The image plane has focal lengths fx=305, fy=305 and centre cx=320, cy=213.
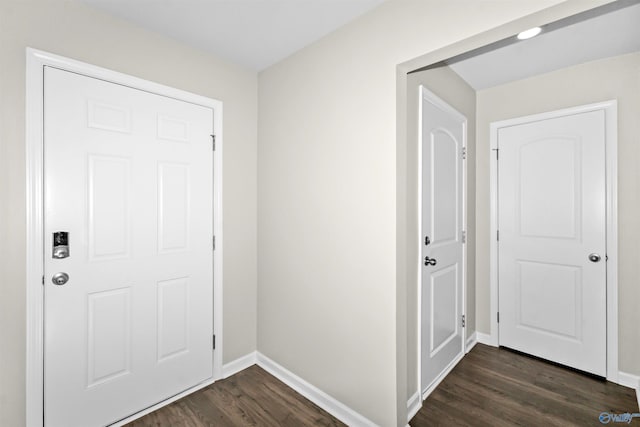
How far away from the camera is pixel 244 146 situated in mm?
2539

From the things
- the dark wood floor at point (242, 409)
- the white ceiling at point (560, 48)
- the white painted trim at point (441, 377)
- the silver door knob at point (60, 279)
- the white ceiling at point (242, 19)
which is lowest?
the dark wood floor at point (242, 409)

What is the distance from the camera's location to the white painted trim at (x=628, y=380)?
2211mm

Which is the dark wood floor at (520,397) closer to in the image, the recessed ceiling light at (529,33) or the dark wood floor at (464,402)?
the dark wood floor at (464,402)

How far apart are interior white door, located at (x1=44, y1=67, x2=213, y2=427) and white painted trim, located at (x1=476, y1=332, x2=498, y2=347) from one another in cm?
250

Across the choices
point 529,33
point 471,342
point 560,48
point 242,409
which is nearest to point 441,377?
point 471,342

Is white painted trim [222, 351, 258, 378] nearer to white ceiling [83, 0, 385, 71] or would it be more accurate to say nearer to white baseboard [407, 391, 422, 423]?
white baseboard [407, 391, 422, 423]

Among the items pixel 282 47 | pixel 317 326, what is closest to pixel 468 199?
pixel 317 326

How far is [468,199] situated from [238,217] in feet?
6.80

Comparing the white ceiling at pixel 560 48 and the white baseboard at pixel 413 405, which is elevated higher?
the white ceiling at pixel 560 48

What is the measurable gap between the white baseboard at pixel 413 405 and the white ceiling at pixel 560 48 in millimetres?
2414

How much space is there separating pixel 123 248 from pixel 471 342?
3.04 metres

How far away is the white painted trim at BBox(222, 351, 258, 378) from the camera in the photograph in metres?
2.42

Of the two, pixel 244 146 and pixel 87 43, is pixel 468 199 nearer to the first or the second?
pixel 244 146

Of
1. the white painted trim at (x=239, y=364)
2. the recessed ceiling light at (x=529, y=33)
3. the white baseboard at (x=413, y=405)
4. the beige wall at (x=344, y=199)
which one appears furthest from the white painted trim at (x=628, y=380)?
the white painted trim at (x=239, y=364)
